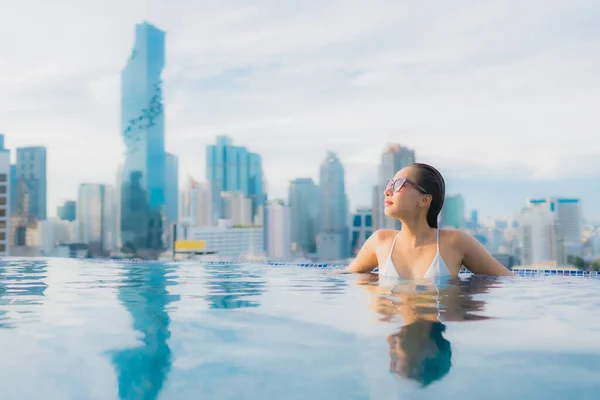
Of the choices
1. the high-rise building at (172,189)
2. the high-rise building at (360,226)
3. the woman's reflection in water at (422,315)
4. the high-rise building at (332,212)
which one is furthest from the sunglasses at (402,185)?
the high-rise building at (172,189)

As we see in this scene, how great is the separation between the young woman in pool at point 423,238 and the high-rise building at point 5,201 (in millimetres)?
59177

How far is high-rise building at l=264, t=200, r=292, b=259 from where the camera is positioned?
104137mm

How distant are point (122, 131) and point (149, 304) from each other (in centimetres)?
10700

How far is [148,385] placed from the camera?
7.36 feet

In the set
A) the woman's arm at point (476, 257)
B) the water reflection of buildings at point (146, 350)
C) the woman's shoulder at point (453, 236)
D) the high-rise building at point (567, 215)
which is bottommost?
the water reflection of buildings at point (146, 350)

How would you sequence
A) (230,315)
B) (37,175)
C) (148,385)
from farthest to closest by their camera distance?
1. (37,175)
2. (230,315)
3. (148,385)

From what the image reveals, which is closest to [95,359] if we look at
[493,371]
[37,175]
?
[493,371]

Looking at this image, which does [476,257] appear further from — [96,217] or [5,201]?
[96,217]

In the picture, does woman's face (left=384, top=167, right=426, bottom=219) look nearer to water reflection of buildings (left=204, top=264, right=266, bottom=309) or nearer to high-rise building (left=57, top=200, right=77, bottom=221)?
water reflection of buildings (left=204, top=264, right=266, bottom=309)

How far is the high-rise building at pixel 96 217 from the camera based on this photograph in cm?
10269

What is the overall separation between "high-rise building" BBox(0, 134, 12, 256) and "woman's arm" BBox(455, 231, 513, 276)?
59400 mm

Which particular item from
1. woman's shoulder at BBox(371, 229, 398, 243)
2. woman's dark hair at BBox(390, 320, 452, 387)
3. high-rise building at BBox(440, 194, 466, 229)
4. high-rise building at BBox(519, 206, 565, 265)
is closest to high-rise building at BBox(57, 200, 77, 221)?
high-rise building at BBox(440, 194, 466, 229)

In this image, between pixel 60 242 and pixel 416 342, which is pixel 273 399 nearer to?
pixel 416 342

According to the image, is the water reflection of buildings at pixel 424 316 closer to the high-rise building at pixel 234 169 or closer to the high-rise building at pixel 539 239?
the high-rise building at pixel 539 239
